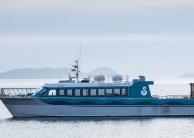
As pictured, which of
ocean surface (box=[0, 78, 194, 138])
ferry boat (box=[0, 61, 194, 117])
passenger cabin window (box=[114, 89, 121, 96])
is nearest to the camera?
ocean surface (box=[0, 78, 194, 138])

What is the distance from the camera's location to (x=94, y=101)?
230ft

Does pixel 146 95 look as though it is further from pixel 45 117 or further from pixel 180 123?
pixel 45 117

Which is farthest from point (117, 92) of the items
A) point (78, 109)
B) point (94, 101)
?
point (78, 109)

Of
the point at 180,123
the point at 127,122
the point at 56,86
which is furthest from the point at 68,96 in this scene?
the point at 180,123

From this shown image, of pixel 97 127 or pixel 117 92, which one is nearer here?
pixel 97 127

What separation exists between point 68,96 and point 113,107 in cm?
467

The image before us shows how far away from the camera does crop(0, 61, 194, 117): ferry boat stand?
2761 inches

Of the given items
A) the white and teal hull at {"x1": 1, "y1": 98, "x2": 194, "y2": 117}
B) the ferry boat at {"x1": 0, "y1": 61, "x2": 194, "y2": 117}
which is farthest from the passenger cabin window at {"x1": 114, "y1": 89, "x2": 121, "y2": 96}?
the white and teal hull at {"x1": 1, "y1": 98, "x2": 194, "y2": 117}

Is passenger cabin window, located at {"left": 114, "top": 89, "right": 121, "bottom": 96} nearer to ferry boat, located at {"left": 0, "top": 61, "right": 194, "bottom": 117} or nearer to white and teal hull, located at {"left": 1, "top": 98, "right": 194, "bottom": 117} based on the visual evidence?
ferry boat, located at {"left": 0, "top": 61, "right": 194, "bottom": 117}

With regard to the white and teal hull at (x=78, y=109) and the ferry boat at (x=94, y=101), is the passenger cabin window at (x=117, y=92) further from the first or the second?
the white and teal hull at (x=78, y=109)

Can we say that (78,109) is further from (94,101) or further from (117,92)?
(117,92)

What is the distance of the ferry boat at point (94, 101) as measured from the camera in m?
70.1

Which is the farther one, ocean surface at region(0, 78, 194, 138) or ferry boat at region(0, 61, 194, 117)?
ferry boat at region(0, 61, 194, 117)

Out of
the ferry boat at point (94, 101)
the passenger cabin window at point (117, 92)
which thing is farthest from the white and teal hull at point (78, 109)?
the passenger cabin window at point (117, 92)
